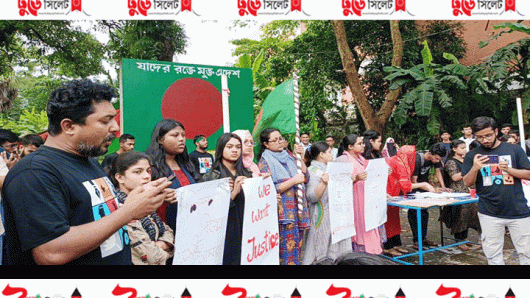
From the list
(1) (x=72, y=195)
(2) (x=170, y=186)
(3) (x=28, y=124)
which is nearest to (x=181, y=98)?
(2) (x=170, y=186)

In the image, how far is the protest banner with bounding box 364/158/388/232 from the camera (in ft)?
14.8

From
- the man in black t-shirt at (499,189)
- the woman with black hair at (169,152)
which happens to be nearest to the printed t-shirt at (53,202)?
the woman with black hair at (169,152)

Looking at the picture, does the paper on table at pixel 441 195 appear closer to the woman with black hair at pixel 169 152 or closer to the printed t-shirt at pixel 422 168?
the printed t-shirt at pixel 422 168

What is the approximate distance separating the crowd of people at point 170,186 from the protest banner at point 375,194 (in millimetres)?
100

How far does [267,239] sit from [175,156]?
991 mm

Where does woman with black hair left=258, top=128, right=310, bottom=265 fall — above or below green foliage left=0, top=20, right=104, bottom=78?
below

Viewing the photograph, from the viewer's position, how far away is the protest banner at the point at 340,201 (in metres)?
3.98

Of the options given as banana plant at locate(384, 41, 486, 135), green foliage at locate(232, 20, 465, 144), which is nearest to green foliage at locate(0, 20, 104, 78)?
green foliage at locate(232, 20, 465, 144)

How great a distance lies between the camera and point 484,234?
12.4 feet

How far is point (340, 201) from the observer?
410 cm

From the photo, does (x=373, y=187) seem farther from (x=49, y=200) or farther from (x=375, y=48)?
(x=375, y=48)

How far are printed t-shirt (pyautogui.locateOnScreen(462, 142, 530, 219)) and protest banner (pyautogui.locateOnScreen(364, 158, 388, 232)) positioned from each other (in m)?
1.15

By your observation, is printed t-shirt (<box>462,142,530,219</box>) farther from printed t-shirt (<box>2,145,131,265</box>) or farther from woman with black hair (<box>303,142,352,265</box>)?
printed t-shirt (<box>2,145,131,265</box>)

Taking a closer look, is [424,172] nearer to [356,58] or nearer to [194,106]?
[194,106]
